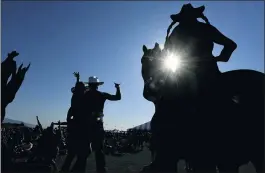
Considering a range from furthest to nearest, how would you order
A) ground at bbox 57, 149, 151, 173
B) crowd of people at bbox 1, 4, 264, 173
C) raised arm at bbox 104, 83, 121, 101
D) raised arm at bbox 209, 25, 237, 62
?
ground at bbox 57, 149, 151, 173 → raised arm at bbox 104, 83, 121, 101 → raised arm at bbox 209, 25, 237, 62 → crowd of people at bbox 1, 4, 264, 173

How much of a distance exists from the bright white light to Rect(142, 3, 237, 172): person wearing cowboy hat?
0.34 feet

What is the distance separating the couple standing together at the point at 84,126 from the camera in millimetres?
7512

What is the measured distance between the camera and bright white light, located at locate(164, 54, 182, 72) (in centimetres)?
422

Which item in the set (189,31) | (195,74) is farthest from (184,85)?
(189,31)

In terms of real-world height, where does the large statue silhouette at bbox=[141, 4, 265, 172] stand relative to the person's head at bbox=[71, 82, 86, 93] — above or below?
below

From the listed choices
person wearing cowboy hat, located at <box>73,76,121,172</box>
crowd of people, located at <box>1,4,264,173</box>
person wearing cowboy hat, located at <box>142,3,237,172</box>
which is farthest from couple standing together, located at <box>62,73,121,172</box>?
person wearing cowboy hat, located at <box>142,3,237,172</box>

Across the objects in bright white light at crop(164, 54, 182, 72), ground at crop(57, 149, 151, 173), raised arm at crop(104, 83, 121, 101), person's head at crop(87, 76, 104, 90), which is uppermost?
person's head at crop(87, 76, 104, 90)

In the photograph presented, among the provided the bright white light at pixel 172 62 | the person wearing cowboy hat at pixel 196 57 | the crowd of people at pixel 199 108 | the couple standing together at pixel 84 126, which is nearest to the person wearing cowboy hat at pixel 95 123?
the couple standing together at pixel 84 126

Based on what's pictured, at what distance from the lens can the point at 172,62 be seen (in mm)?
4281

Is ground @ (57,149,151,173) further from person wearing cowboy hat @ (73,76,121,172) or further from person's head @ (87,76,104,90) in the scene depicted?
person's head @ (87,76,104,90)

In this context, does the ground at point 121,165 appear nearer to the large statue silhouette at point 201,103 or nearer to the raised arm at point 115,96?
the raised arm at point 115,96

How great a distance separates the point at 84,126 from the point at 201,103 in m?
4.08

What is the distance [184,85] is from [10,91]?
3374 mm

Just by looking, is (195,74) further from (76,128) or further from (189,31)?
(76,128)
